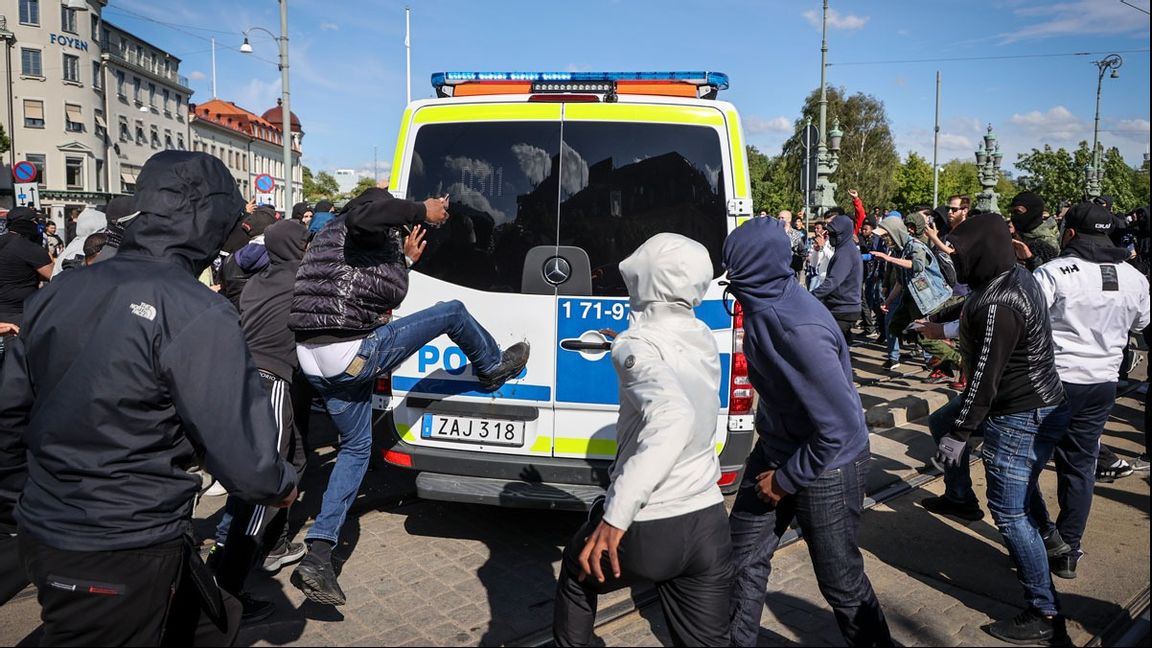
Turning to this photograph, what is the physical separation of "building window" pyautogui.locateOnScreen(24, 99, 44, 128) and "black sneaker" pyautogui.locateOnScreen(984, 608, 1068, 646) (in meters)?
68.6

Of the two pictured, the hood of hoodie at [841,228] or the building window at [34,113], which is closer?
the hood of hoodie at [841,228]

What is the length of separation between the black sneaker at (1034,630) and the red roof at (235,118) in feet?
307

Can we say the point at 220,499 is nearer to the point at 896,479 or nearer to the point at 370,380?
the point at 370,380

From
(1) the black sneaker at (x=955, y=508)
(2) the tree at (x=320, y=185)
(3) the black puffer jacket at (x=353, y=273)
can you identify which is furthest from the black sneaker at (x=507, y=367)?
(2) the tree at (x=320, y=185)

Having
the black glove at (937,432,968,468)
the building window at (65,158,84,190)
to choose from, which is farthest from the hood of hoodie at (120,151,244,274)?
the building window at (65,158,84,190)

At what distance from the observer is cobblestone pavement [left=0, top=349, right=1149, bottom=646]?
3.85 meters

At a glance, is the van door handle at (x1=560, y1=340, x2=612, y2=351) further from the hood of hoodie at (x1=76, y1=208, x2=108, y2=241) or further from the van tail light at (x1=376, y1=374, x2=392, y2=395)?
the hood of hoodie at (x1=76, y1=208, x2=108, y2=241)

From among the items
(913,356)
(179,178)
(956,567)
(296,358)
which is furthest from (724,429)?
(913,356)

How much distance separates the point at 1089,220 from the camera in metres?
4.72

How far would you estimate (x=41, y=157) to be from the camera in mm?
58938

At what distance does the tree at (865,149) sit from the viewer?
205ft

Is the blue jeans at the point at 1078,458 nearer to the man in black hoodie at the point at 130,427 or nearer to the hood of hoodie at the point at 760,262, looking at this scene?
the hood of hoodie at the point at 760,262

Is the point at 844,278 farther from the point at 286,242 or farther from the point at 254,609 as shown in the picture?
the point at 254,609

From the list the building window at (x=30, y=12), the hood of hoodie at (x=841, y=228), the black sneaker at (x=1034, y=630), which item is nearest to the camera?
the black sneaker at (x=1034, y=630)
